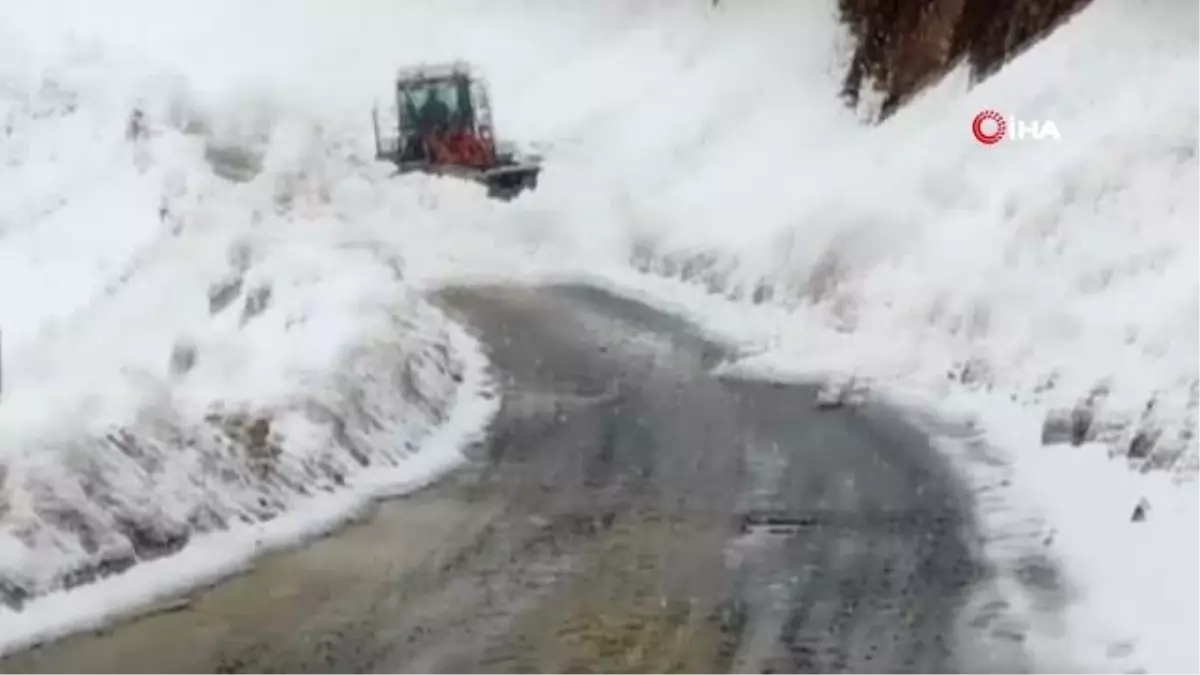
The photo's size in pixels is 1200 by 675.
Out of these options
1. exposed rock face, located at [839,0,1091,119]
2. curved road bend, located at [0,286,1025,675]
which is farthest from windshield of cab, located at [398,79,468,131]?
exposed rock face, located at [839,0,1091,119]

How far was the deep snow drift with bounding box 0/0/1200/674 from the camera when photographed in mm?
1294

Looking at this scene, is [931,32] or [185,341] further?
[931,32]

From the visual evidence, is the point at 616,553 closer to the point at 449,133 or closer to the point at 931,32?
the point at 449,133

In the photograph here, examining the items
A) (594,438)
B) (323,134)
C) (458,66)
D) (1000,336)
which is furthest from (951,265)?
(323,134)

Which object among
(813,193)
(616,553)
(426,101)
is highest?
(426,101)

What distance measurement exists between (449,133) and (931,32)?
471mm

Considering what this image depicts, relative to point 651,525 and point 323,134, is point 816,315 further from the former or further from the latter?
point 323,134

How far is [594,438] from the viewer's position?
130cm

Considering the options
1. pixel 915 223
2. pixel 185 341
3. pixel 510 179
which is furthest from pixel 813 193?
pixel 185 341

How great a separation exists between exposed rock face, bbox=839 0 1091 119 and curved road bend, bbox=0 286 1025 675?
31cm

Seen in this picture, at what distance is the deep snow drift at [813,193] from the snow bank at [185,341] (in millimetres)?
11

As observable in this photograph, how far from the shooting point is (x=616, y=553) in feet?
4.20

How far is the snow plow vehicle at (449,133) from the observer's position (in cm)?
130

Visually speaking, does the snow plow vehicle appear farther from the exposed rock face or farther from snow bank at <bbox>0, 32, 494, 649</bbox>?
the exposed rock face
